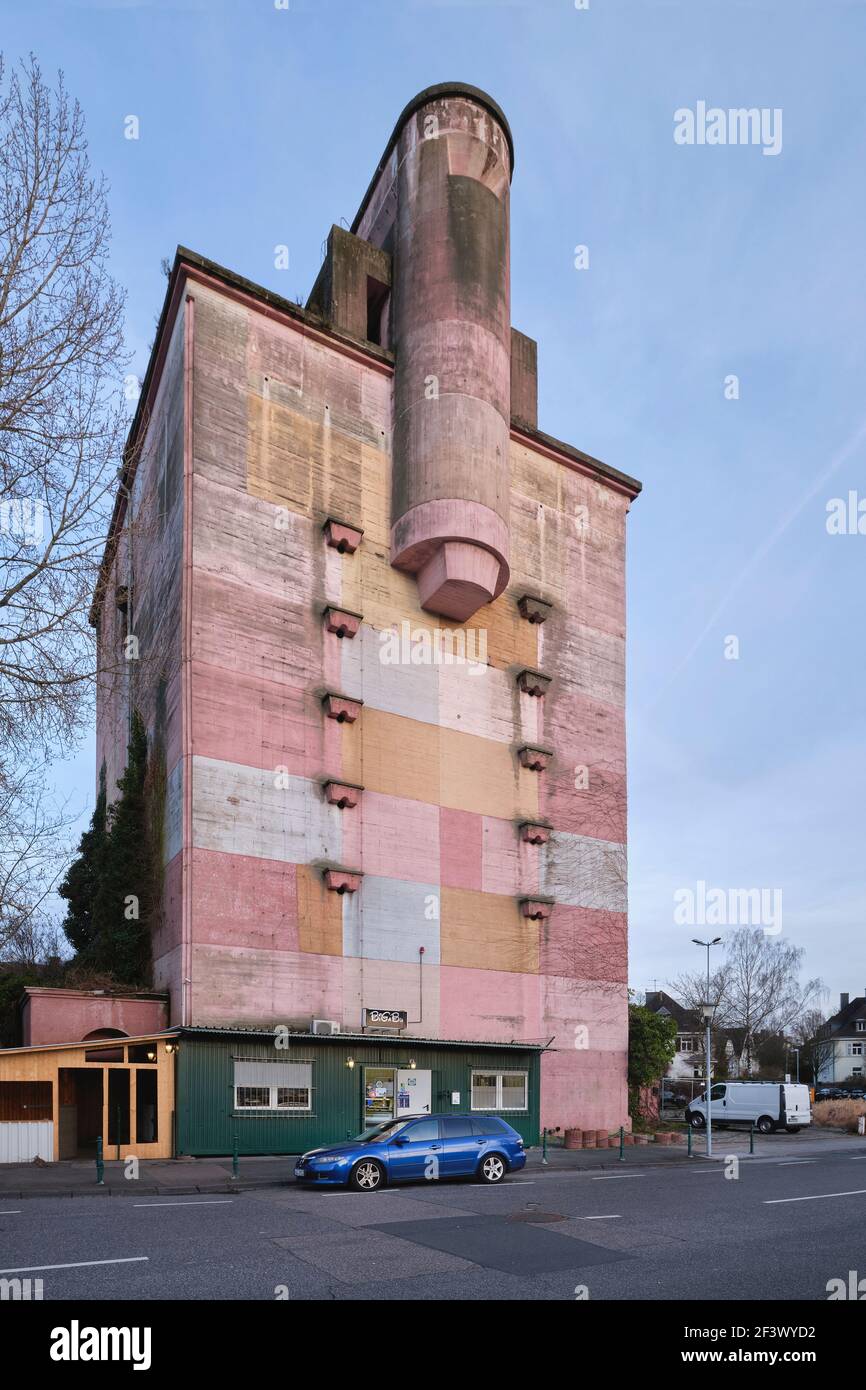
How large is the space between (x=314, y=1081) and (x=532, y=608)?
1842cm

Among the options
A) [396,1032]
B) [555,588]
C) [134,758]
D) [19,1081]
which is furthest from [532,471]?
[19,1081]

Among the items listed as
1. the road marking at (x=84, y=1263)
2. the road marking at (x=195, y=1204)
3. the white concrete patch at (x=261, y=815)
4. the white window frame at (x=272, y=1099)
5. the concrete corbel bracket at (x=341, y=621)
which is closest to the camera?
the road marking at (x=84, y=1263)

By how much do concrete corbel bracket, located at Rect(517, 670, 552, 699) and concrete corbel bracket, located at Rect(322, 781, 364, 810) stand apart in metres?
8.69

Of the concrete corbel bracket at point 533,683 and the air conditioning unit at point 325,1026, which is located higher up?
the concrete corbel bracket at point 533,683

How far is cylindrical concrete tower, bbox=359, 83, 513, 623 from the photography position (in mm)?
36500

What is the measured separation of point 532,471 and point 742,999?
177 feet

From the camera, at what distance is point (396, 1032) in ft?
110

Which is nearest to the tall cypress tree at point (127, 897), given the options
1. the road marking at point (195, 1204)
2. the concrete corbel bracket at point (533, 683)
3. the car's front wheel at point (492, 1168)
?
the concrete corbel bracket at point (533, 683)

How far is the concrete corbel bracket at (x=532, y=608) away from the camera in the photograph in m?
40.4

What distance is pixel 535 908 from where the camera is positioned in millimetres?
38031

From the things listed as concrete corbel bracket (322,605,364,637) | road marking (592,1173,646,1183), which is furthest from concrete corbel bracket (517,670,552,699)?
road marking (592,1173,646,1183)

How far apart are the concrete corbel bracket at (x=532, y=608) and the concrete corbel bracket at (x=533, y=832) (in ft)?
25.0

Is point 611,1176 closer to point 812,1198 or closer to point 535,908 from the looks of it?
point 812,1198

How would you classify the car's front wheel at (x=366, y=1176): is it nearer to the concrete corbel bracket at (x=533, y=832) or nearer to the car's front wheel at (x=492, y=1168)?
the car's front wheel at (x=492, y=1168)
